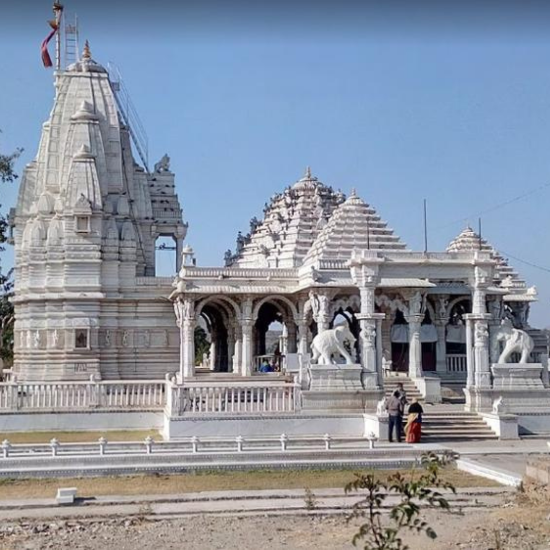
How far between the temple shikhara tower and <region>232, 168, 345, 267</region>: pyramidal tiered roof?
4323mm

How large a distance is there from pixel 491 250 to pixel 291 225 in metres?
8.72

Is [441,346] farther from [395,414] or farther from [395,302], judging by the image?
[395,414]

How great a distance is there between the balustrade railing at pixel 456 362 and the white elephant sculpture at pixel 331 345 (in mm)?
8605

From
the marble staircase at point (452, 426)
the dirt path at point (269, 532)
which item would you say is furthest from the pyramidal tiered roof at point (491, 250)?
the dirt path at point (269, 532)

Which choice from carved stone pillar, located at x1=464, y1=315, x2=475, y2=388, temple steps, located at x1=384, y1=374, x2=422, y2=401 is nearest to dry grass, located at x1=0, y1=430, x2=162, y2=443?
temple steps, located at x1=384, y1=374, x2=422, y2=401

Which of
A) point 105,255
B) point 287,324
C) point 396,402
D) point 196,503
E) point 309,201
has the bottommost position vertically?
point 196,503

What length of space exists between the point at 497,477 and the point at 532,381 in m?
9.04

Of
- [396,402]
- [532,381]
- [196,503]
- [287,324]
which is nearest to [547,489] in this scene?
[196,503]

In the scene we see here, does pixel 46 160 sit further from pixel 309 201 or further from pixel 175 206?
pixel 309 201

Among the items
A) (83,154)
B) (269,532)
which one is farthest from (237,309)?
(269,532)

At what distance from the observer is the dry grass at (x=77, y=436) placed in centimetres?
2422

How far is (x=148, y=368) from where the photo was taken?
114ft

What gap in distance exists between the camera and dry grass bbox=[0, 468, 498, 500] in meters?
16.8

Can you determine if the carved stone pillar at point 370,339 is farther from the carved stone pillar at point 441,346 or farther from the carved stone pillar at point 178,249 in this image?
the carved stone pillar at point 178,249
